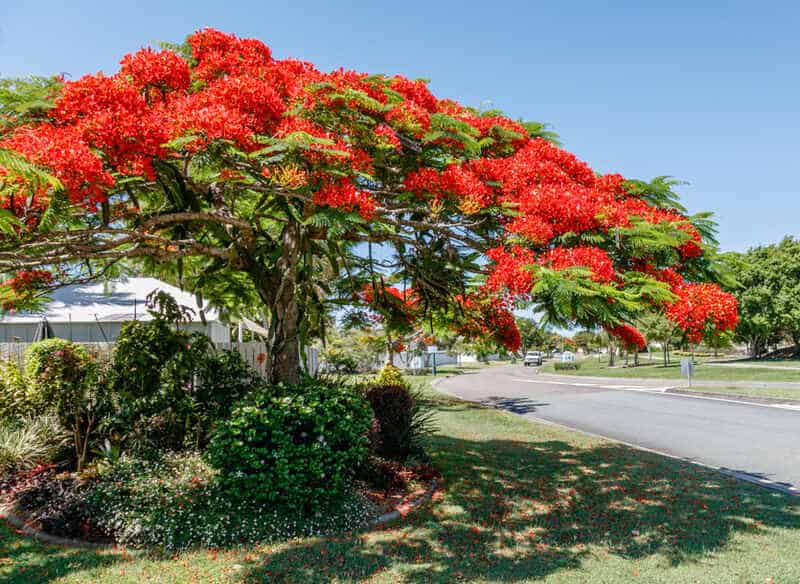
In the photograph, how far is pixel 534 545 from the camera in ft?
17.9

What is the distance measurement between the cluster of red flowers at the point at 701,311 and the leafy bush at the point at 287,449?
3.60 meters

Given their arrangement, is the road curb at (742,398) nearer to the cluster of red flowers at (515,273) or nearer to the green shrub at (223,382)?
the cluster of red flowers at (515,273)

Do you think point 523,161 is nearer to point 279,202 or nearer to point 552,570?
point 279,202

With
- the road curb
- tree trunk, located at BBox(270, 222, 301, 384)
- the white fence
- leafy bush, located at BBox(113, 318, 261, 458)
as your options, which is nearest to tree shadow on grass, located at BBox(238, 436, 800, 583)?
tree trunk, located at BBox(270, 222, 301, 384)

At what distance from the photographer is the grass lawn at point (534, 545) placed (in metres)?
4.76

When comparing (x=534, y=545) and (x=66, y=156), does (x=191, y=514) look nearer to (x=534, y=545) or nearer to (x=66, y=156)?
(x=534, y=545)

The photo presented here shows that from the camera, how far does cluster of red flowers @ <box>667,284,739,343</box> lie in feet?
16.5

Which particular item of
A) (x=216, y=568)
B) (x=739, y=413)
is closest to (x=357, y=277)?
(x=216, y=568)

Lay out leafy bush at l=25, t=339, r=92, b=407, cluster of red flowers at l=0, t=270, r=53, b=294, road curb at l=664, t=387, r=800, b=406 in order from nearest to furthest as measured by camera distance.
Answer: cluster of red flowers at l=0, t=270, r=53, b=294, leafy bush at l=25, t=339, r=92, b=407, road curb at l=664, t=387, r=800, b=406

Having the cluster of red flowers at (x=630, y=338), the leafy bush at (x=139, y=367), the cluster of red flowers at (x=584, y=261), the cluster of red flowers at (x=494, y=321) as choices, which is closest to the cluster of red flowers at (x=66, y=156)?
the leafy bush at (x=139, y=367)

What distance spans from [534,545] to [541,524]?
68 centimetres

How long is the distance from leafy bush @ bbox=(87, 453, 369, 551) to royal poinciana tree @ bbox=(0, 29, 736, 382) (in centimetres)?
216

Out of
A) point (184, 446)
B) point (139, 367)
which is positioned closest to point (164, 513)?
point (184, 446)

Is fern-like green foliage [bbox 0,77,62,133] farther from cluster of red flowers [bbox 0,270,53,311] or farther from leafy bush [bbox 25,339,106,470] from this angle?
leafy bush [bbox 25,339,106,470]
